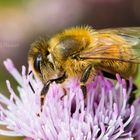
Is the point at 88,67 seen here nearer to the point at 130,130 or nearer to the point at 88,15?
the point at 130,130

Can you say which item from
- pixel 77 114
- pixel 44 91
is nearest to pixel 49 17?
pixel 44 91

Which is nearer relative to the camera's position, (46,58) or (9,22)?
(46,58)

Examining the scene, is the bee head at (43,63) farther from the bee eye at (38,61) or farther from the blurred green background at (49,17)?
the blurred green background at (49,17)

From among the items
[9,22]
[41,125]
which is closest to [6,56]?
[9,22]

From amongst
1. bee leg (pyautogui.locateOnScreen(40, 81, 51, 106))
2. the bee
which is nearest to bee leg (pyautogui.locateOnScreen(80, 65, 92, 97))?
the bee

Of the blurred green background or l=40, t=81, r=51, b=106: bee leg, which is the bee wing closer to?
l=40, t=81, r=51, b=106: bee leg

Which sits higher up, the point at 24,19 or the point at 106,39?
the point at 106,39

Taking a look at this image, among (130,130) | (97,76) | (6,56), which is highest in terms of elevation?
(97,76)

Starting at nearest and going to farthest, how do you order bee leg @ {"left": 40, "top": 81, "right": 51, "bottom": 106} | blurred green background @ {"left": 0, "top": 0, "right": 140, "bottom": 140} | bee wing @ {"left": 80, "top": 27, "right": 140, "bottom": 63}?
bee wing @ {"left": 80, "top": 27, "right": 140, "bottom": 63} → bee leg @ {"left": 40, "top": 81, "right": 51, "bottom": 106} → blurred green background @ {"left": 0, "top": 0, "right": 140, "bottom": 140}
